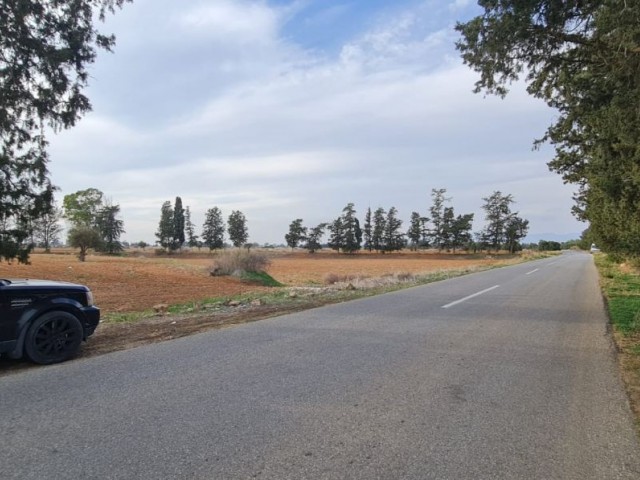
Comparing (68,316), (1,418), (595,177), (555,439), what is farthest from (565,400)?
(595,177)

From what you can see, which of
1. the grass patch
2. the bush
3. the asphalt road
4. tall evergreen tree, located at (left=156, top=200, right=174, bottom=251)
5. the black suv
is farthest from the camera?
tall evergreen tree, located at (left=156, top=200, right=174, bottom=251)

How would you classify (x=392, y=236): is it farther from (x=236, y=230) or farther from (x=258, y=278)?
(x=258, y=278)

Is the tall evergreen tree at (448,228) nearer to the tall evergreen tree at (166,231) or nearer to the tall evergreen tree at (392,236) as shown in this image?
the tall evergreen tree at (392,236)

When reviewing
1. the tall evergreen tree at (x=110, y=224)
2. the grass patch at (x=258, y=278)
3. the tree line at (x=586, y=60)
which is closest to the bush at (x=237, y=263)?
the grass patch at (x=258, y=278)

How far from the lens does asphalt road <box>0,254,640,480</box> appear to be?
10.9ft

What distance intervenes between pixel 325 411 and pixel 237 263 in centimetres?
2733

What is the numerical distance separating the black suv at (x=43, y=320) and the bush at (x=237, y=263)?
78.7 ft

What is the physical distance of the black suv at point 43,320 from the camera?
585 centimetres

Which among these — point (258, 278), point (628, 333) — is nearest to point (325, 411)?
point (628, 333)

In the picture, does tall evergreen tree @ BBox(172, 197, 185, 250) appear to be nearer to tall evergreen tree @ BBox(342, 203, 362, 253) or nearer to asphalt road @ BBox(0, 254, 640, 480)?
tall evergreen tree @ BBox(342, 203, 362, 253)

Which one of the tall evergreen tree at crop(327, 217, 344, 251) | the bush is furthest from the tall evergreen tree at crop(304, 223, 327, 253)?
the bush

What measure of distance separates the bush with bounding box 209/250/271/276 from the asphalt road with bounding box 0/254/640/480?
76.5 feet

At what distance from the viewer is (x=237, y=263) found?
3108 centimetres

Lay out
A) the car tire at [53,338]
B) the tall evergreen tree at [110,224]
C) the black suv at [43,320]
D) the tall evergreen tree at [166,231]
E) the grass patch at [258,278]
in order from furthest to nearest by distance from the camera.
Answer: the tall evergreen tree at [166,231] → the tall evergreen tree at [110,224] → the grass patch at [258,278] → the car tire at [53,338] → the black suv at [43,320]
